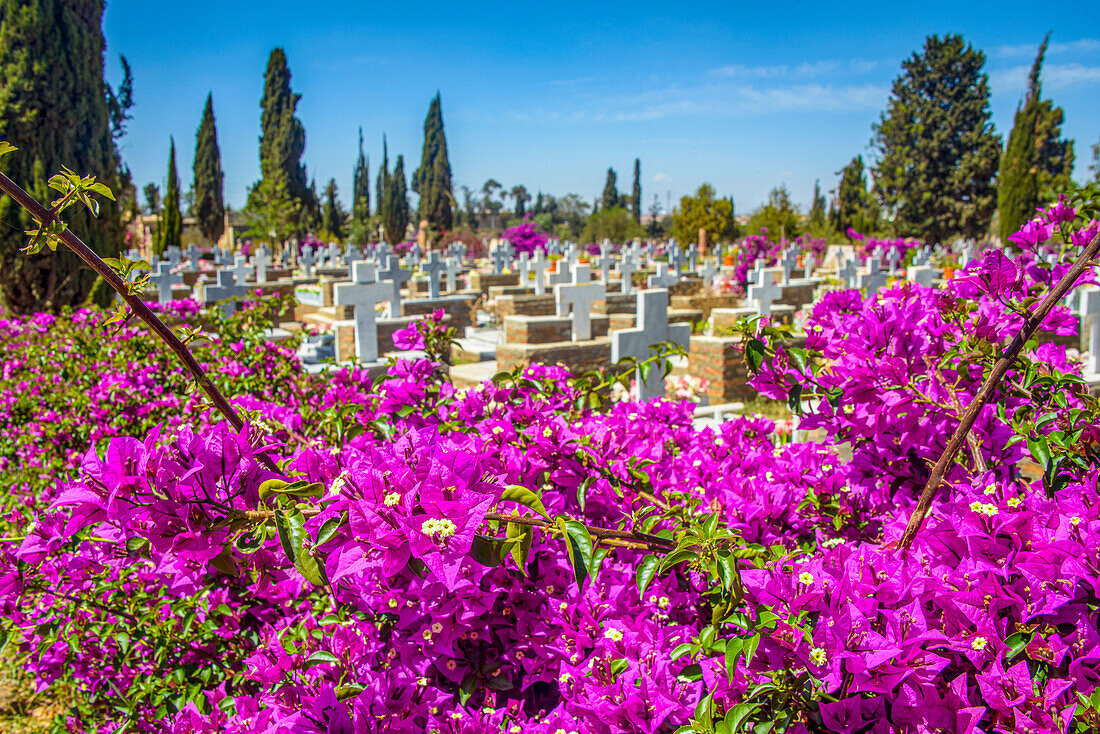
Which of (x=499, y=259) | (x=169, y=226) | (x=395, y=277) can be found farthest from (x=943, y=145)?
(x=169, y=226)

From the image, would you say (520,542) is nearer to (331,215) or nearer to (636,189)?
(331,215)

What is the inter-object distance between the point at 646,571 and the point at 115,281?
37.6 inches

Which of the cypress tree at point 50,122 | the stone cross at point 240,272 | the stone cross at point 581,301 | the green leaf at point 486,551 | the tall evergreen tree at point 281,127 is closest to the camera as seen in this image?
the green leaf at point 486,551

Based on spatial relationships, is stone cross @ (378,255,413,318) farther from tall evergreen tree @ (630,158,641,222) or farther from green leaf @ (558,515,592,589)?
tall evergreen tree @ (630,158,641,222)

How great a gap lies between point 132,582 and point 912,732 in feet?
6.70

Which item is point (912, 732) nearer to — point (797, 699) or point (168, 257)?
point (797, 699)

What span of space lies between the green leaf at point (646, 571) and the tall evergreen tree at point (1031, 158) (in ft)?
95.3

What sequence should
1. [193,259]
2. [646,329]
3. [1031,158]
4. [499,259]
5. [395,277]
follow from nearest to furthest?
[646,329]
[395,277]
[193,259]
[499,259]
[1031,158]

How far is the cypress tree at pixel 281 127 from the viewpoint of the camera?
3509 cm

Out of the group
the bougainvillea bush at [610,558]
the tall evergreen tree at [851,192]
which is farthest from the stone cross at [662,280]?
the tall evergreen tree at [851,192]

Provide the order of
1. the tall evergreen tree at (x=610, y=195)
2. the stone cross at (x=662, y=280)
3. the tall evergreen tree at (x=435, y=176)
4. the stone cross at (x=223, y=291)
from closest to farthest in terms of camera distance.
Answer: the stone cross at (x=223, y=291) < the stone cross at (x=662, y=280) < the tall evergreen tree at (x=435, y=176) < the tall evergreen tree at (x=610, y=195)

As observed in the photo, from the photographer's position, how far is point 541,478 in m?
1.60

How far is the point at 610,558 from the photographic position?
1.57 m

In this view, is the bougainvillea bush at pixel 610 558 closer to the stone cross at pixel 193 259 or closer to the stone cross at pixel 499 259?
the stone cross at pixel 193 259
